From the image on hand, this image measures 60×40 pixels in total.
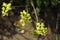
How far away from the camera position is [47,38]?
2.62 m

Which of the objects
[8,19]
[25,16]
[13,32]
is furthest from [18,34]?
[25,16]

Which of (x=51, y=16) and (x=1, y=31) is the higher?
(x=51, y=16)

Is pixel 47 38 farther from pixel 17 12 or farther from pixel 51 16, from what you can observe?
pixel 17 12

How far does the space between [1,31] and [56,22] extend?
2.40ft

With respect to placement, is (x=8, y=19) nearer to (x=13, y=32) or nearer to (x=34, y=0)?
(x=13, y=32)

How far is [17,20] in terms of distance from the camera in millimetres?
2797

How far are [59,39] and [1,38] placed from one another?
2.40ft

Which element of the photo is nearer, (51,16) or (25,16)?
(25,16)

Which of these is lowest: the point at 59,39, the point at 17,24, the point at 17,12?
the point at 59,39

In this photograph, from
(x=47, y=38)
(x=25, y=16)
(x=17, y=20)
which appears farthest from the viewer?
(x=17, y=20)

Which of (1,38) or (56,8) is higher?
(56,8)

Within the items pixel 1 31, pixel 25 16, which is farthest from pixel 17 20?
pixel 25 16

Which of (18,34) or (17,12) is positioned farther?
(17,12)

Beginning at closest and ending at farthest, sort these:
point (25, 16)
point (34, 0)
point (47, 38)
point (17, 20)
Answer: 1. point (25, 16)
2. point (34, 0)
3. point (47, 38)
4. point (17, 20)
